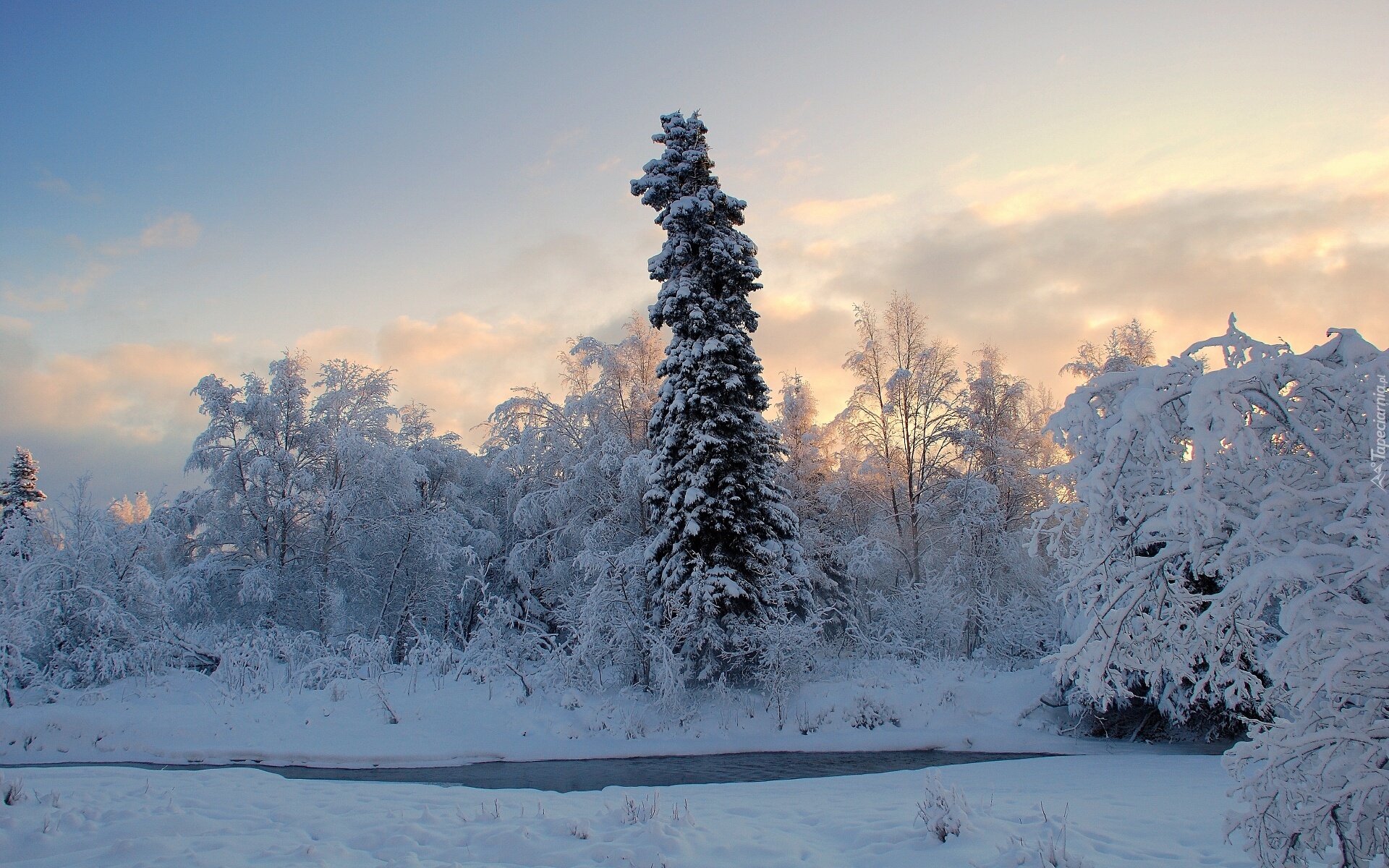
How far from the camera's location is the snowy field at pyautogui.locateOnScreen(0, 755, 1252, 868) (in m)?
5.88

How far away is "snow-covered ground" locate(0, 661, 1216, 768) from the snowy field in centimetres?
595

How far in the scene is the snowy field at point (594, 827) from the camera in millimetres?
5883

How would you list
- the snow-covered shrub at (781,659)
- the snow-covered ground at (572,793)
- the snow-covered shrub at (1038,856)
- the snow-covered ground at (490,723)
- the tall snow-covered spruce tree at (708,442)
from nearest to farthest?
the snow-covered shrub at (1038,856), the snow-covered ground at (572,793), the snow-covered ground at (490,723), the snow-covered shrub at (781,659), the tall snow-covered spruce tree at (708,442)

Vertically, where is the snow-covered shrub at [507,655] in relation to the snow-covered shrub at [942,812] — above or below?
below

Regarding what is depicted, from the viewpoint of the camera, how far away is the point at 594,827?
6.88 m

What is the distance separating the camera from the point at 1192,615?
488 centimetres

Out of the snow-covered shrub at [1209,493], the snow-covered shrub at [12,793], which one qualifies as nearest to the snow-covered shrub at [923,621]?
the snow-covered shrub at [1209,493]

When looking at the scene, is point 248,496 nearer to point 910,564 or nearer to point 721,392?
point 721,392

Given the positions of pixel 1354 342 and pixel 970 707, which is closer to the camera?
pixel 1354 342

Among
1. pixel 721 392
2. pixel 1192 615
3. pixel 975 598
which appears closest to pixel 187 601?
pixel 721 392

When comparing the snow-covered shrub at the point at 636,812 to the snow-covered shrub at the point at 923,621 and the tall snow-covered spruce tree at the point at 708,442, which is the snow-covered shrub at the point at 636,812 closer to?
the tall snow-covered spruce tree at the point at 708,442

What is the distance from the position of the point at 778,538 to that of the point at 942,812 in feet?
40.1

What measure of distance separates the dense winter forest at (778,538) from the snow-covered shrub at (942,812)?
2.05 metres

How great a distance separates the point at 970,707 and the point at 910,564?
7.90 metres
